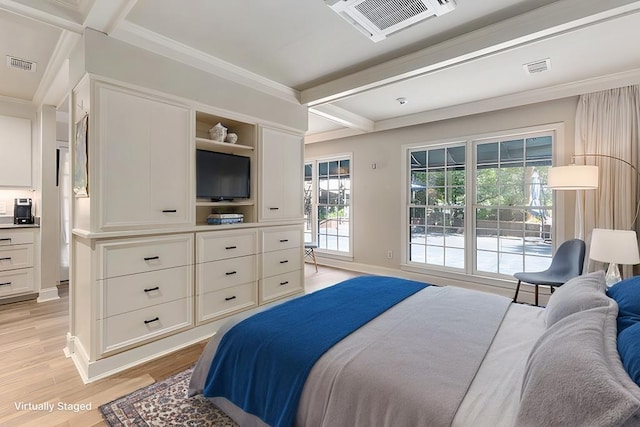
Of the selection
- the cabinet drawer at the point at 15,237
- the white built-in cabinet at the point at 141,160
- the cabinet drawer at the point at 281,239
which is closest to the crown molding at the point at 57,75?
the white built-in cabinet at the point at 141,160

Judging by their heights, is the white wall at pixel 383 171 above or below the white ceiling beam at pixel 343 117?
below

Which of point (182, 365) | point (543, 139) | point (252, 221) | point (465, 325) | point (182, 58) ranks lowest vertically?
point (182, 365)

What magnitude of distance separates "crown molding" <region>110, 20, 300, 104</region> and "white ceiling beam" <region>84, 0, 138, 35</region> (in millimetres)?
82

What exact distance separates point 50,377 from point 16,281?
2324 millimetres

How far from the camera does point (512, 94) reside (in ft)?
12.7

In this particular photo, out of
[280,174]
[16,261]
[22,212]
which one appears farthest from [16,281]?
[280,174]

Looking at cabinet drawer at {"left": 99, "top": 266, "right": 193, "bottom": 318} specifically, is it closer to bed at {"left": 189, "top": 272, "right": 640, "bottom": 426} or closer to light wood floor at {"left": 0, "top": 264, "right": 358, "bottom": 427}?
light wood floor at {"left": 0, "top": 264, "right": 358, "bottom": 427}

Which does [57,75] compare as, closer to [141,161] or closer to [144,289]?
[141,161]

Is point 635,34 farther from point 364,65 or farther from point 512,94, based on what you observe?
point 364,65

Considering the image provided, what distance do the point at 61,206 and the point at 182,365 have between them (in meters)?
3.71

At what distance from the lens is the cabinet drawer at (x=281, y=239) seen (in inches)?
138

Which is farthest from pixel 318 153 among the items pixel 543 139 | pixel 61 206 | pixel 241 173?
pixel 61 206

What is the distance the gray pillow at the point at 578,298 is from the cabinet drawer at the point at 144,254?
2630 millimetres

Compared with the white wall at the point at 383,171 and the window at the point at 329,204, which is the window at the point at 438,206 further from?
the window at the point at 329,204
